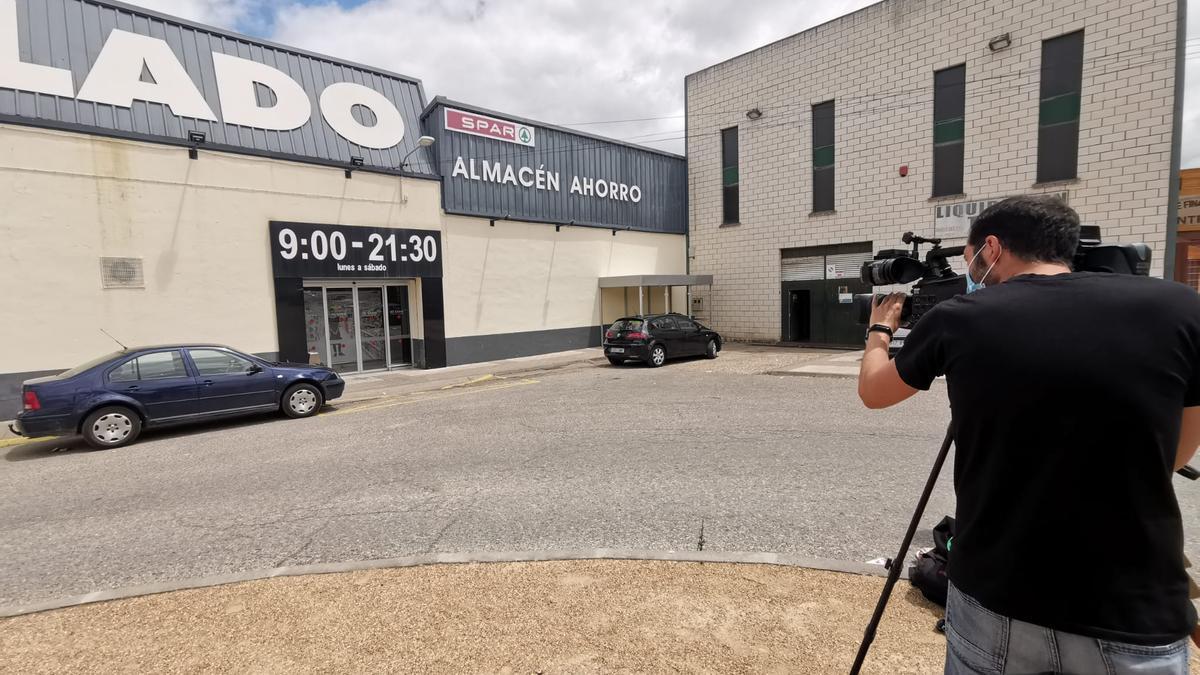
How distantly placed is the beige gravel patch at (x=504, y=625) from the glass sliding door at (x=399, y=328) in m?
13.1

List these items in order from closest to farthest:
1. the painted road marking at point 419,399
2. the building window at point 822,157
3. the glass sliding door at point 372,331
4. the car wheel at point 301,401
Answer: the car wheel at point 301,401, the painted road marking at point 419,399, the glass sliding door at point 372,331, the building window at point 822,157

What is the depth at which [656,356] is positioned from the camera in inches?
593

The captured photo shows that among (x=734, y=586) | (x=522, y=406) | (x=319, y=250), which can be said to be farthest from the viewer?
(x=319, y=250)

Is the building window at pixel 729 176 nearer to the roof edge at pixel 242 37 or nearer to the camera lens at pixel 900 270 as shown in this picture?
the roof edge at pixel 242 37

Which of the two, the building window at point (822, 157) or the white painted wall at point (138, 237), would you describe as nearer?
the white painted wall at point (138, 237)

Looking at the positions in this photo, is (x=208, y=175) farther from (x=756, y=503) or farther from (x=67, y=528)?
(x=756, y=503)

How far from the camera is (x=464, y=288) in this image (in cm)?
1669

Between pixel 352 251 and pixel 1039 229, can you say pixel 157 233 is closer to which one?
pixel 352 251

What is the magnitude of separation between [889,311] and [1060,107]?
1764cm

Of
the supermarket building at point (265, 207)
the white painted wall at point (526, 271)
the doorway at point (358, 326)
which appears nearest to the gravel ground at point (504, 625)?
the supermarket building at point (265, 207)

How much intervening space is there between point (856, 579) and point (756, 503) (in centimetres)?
141

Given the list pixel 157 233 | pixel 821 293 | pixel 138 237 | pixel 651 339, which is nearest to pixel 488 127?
pixel 651 339

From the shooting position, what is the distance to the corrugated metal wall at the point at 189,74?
34.9 ft

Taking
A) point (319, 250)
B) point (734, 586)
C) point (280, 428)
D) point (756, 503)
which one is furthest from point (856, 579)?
point (319, 250)
